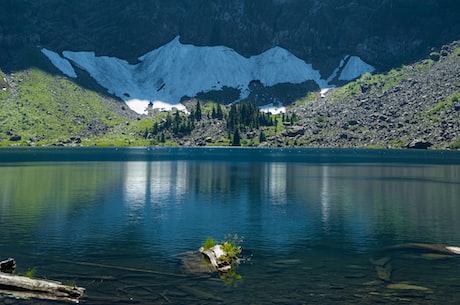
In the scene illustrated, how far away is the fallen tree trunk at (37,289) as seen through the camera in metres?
33.6

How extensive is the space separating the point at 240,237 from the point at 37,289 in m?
26.8

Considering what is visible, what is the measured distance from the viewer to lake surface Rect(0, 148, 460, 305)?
3650cm

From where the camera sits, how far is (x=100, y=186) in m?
105

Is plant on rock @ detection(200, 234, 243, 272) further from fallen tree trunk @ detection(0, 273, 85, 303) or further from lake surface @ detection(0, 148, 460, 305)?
fallen tree trunk @ detection(0, 273, 85, 303)

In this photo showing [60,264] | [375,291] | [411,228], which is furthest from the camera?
[411,228]

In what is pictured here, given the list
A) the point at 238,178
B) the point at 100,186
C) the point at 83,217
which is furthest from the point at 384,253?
the point at 238,178

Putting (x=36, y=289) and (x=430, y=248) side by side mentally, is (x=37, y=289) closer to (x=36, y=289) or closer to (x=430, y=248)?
(x=36, y=289)

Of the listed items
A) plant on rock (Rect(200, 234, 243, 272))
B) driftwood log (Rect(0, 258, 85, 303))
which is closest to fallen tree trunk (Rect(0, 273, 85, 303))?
driftwood log (Rect(0, 258, 85, 303))

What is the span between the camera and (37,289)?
3369 centimetres

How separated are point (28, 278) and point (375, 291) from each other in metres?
24.4

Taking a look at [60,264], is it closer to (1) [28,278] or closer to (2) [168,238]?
(1) [28,278]

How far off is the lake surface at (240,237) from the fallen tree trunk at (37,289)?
1104mm

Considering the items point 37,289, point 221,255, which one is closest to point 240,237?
point 221,255

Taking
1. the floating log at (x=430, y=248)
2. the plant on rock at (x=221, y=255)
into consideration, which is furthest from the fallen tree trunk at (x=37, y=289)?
the floating log at (x=430, y=248)
